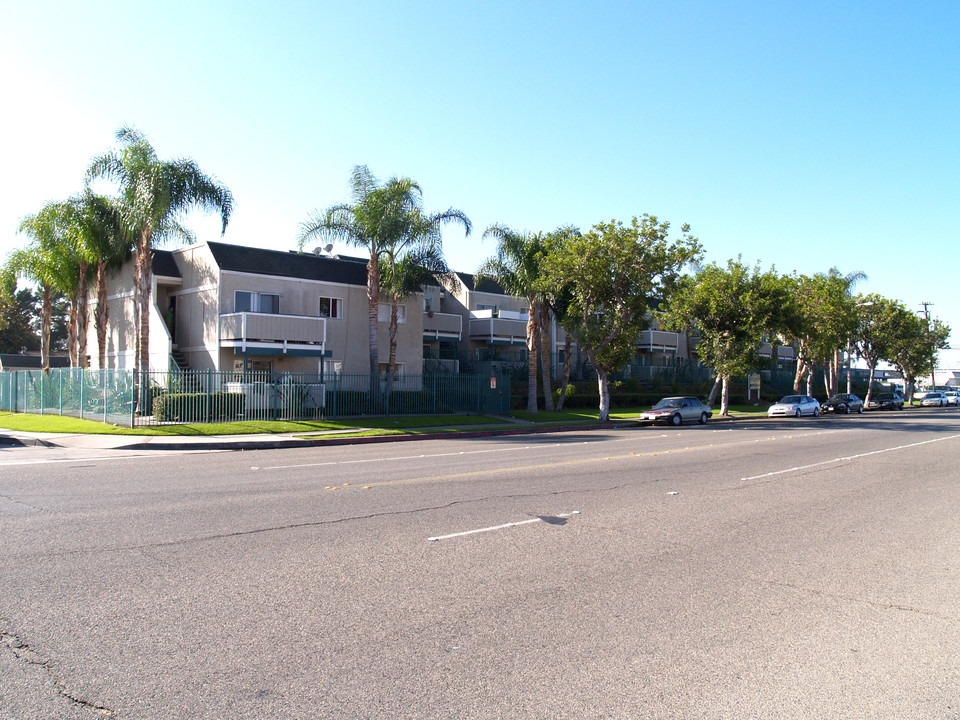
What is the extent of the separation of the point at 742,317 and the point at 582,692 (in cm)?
3962

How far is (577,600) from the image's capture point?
614 centimetres

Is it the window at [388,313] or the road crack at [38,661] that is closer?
the road crack at [38,661]

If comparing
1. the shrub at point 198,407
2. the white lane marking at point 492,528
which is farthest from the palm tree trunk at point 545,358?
the white lane marking at point 492,528

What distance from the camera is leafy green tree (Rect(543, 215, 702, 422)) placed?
108 ft

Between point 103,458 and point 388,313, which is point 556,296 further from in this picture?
point 103,458

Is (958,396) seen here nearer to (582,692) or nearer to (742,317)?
(742,317)

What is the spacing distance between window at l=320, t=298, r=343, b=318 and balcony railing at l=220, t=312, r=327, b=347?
2516 mm

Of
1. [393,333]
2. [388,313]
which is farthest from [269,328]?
[388,313]

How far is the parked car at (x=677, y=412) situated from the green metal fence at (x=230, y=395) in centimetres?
737

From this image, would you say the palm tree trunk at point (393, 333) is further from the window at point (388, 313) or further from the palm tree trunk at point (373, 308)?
the palm tree trunk at point (373, 308)

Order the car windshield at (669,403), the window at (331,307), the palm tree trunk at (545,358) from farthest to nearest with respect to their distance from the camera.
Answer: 1. the palm tree trunk at (545,358)
2. the window at (331,307)
3. the car windshield at (669,403)

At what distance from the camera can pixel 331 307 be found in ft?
120

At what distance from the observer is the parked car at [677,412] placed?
34.7 metres

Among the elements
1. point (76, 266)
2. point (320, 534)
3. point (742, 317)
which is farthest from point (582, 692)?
point (742, 317)
